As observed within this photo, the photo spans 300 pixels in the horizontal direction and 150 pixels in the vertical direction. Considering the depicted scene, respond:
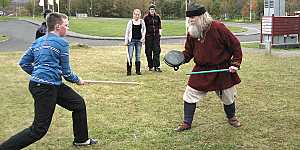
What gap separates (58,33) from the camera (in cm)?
534

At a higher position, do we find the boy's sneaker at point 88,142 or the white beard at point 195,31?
the white beard at point 195,31

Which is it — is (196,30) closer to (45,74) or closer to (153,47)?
(45,74)

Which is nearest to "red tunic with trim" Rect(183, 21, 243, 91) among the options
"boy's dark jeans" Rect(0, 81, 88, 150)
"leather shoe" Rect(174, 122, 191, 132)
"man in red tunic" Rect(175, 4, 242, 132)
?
"man in red tunic" Rect(175, 4, 242, 132)

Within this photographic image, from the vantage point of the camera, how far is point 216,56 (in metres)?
6.38

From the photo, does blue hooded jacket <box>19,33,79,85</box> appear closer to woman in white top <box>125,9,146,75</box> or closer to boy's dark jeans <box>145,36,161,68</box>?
woman in white top <box>125,9,146,75</box>

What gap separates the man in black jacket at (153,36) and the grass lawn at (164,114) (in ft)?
1.64

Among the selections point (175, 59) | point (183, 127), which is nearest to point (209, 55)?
point (175, 59)

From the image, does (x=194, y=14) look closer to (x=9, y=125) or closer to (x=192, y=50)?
(x=192, y=50)

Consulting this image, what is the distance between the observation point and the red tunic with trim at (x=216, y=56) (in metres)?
6.34

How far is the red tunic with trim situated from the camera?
634cm

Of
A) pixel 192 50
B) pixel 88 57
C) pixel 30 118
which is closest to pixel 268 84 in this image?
pixel 192 50

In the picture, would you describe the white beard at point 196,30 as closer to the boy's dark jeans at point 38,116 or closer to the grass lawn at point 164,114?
the grass lawn at point 164,114

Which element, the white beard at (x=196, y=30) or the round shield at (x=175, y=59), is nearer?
the white beard at (x=196, y=30)

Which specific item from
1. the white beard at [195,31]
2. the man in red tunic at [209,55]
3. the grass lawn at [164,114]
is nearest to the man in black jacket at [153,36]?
the grass lawn at [164,114]
